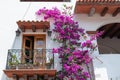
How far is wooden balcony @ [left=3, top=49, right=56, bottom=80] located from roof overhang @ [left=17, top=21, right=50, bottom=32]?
3.85 feet

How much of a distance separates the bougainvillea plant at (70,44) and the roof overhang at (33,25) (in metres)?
0.54

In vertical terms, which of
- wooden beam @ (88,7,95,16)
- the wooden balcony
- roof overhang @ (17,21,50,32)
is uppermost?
wooden beam @ (88,7,95,16)

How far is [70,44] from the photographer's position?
36.2 ft

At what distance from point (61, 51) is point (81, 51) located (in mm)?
917

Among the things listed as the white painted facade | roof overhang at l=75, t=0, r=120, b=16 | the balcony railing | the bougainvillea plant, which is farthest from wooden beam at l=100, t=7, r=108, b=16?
the balcony railing

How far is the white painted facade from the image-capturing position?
10492mm

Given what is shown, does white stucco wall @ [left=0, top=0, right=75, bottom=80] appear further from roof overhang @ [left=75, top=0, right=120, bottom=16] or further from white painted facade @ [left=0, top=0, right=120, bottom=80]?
roof overhang @ [left=75, top=0, right=120, bottom=16]

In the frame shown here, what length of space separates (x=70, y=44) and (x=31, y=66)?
219 centimetres

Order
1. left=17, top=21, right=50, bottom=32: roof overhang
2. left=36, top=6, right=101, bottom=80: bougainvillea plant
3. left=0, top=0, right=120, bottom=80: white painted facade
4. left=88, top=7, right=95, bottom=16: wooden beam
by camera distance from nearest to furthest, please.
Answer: left=36, top=6, right=101, bottom=80: bougainvillea plant
left=0, top=0, right=120, bottom=80: white painted facade
left=17, top=21, right=50, bottom=32: roof overhang
left=88, top=7, right=95, bottom=16: wooden beam

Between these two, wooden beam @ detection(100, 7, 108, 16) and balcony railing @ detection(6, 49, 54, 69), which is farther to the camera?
wooden beam @ detection(100, 7, 108, 16)

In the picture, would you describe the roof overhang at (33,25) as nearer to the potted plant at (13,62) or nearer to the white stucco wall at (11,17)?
the white stucco wall at (11,17)

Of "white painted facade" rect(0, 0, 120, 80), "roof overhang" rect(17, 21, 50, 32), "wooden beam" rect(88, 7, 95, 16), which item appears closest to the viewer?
"white painted facade" rect(0, 0, 120, 80)

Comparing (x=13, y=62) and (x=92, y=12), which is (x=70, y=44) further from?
(x=13, y=62)

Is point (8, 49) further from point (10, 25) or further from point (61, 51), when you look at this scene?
point (61, 51)
